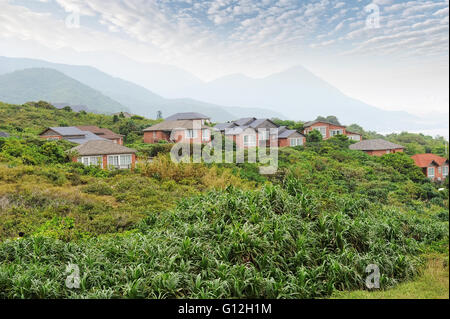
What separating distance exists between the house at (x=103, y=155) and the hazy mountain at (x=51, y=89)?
60.2 metres

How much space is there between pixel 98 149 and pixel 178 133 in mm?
9796

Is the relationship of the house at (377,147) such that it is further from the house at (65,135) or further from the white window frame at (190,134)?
the house at (65,135)

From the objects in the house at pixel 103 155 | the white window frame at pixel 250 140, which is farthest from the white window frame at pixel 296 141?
the house at pixel 103 155

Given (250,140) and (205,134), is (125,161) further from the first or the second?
(250,140)

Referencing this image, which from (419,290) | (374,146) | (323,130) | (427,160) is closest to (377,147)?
(374,146)

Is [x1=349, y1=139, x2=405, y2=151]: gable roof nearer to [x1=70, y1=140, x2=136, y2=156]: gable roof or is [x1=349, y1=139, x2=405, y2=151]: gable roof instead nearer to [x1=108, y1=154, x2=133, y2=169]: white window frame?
[x1=108, y1=154, x2=133, y2=169]: white window frame

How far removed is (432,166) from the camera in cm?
2200

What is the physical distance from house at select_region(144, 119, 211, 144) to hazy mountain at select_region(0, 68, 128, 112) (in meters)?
51.8

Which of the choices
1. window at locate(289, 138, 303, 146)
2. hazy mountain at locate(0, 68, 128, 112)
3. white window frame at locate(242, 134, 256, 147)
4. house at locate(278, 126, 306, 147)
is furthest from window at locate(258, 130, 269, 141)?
hazy mountain at locate(0, 68, 128, 112)

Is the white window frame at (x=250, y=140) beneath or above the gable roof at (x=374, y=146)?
above

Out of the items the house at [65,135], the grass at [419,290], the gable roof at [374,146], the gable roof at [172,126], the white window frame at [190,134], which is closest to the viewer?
the grass at [419,290]

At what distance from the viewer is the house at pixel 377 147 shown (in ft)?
86.4
